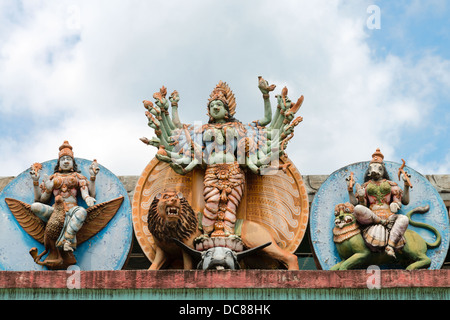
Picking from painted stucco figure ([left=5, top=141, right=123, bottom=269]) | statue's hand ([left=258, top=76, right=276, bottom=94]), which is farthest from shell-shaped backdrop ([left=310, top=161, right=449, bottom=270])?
painted stucco figure ([left=5, top=141, right=123, bottom=269])

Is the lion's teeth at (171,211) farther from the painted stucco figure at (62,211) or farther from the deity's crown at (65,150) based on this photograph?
the deity's crown at (65,150)

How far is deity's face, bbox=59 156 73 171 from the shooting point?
1164 cm

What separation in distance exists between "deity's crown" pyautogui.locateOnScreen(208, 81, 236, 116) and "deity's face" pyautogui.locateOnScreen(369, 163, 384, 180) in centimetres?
212

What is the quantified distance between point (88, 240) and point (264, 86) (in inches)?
124

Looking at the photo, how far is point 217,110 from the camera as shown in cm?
1160

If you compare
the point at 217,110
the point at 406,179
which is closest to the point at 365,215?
the point at 406,179

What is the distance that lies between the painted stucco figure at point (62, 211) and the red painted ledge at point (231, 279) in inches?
109

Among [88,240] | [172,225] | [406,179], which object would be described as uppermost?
[406,179]

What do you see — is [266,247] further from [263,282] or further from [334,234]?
[263,282]

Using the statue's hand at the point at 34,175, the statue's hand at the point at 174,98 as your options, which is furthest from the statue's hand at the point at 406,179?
the statue's hand at the point at 34,175

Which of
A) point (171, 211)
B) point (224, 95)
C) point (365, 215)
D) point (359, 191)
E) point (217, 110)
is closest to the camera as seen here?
point (171, 211)

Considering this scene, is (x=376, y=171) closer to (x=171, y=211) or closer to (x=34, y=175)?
(x=171, y=211)

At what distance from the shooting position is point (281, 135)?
36.4ft
